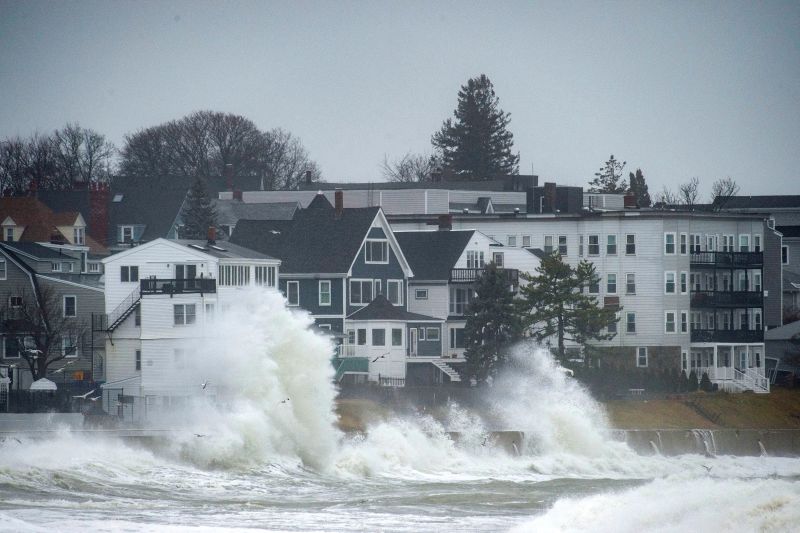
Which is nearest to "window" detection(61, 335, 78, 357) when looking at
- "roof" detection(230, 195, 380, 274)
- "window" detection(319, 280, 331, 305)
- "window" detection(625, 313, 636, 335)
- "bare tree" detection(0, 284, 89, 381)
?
"bare tree" detection(0, 284, 89, 381)

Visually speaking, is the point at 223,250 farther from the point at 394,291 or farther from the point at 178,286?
the point at 394,291

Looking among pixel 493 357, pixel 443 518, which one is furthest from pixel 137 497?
pixel 493 357

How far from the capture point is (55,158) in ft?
445

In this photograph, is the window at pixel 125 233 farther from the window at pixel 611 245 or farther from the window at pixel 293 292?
the window at pixel 611 245

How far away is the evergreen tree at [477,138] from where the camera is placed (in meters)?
158

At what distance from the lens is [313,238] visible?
80188 mm

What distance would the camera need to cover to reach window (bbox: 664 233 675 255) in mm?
84062

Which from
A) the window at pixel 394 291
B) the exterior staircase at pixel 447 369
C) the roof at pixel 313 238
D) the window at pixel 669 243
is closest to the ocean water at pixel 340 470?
the exterior staircase at pixel 447 369

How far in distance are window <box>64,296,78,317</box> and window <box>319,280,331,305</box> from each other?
11512 millimetres

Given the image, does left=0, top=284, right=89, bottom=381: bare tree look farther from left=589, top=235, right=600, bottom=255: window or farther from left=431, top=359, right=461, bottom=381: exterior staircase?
left=589, top=235, right=600, bottom=255: window

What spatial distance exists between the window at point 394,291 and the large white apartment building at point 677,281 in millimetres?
9218

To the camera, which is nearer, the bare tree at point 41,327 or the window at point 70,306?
the bare tree at point 41,327

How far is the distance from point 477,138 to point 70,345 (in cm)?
9123

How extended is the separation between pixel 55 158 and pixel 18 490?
→ 307 feet
